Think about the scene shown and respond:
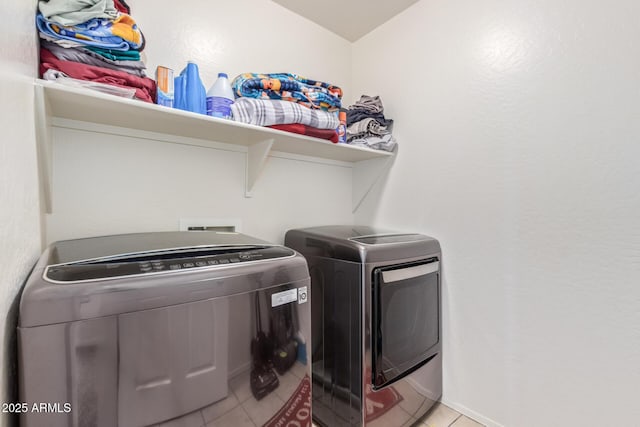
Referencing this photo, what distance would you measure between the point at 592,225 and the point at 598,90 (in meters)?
0.53

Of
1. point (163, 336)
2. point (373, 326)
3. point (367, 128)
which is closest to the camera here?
point (163, 336)

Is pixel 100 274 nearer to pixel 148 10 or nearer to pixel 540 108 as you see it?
pixel 148 10

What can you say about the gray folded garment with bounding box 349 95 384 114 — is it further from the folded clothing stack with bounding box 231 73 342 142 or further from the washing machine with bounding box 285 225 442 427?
the washing machine with bounding box 285 225 442 427

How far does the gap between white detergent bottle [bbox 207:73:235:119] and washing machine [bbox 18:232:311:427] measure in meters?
0.63

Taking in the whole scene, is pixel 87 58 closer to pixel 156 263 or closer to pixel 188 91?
pixel 188 91

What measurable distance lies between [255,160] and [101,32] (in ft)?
2.49

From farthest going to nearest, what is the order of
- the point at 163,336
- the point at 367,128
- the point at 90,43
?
the point at 367,128 → the point at 90,43 → the point at 163,336

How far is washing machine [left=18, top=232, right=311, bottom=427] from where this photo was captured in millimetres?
570

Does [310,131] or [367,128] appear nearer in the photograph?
[310,131]

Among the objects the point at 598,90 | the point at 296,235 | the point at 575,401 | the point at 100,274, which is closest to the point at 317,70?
the point at 296,235

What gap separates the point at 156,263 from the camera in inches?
29.2

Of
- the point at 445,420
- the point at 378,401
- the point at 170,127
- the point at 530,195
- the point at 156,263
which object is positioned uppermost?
the point at 170,127

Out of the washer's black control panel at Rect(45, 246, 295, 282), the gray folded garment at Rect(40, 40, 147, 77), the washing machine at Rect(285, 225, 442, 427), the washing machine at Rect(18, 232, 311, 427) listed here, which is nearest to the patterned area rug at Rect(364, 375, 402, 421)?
the washing machine at Rect(285, 225, 442, 427)

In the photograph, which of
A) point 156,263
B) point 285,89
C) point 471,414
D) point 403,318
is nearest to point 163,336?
point 156,263
